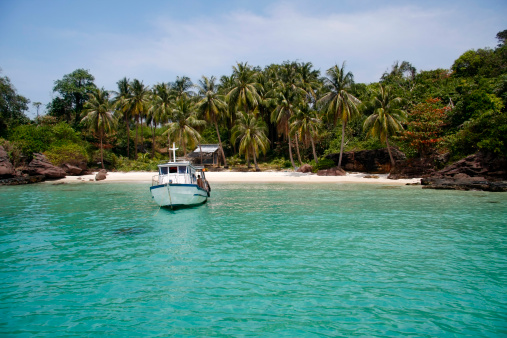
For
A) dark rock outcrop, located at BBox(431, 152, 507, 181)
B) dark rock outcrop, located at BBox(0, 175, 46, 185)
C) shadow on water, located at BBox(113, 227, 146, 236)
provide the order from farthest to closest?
dark rock outcrop, located at BBox(0, 175, 46, 185), dark rock outcrop, located at BBox(431, 152, 507, 181), shadow on water, located at BBox(113, 227, 146, 236)

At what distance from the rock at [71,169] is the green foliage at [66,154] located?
24.0 inches

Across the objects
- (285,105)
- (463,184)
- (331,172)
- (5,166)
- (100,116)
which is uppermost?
(285,105)

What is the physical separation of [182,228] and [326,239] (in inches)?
260

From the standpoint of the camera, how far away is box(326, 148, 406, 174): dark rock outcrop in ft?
132

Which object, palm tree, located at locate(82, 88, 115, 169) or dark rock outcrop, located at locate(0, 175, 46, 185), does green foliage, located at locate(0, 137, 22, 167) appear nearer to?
dark rock outcrop, located at locate(0, 175, 46, 185)

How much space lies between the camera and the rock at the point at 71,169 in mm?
44906

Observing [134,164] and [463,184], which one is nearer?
[463,184]

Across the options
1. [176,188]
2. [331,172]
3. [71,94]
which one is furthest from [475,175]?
[71,94]

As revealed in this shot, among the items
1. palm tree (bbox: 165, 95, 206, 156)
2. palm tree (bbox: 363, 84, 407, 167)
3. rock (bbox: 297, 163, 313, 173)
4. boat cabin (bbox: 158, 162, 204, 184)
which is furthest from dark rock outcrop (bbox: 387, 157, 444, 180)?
palm tree (bbox: 165, 95, 206, 156)

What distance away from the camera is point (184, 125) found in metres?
47.6

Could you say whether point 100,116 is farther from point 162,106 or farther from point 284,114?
point 284,114

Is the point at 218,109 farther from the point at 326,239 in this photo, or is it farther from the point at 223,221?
the point at 326,239

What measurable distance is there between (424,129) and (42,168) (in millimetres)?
47264

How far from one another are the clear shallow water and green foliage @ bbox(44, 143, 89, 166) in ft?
101
